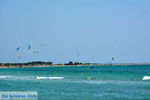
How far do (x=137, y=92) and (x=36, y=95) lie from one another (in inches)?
378

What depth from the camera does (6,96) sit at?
3097 centimetres

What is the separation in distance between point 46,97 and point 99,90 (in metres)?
7.69

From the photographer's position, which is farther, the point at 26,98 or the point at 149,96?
the point at 149,96

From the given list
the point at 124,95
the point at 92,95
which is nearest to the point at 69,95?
the point at 92,95

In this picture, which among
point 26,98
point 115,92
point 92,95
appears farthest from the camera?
point 115,92

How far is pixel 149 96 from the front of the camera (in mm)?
34125

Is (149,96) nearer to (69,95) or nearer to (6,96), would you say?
(69,95)

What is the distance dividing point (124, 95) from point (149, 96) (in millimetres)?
2090

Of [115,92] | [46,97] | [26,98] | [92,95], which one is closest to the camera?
[26,98]

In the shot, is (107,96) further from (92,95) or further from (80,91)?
(80,91)

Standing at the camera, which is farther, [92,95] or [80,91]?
[80,91]

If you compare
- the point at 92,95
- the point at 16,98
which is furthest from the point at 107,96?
the point at 16,98

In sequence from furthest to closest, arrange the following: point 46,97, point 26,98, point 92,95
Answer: point 92,95
point 46,97
point 26,98

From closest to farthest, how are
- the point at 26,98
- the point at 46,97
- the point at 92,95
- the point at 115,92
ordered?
the point at 26,98
the point at 46,97
the point at 92,95
the point at 115,92
